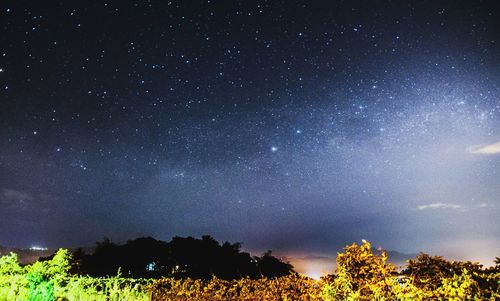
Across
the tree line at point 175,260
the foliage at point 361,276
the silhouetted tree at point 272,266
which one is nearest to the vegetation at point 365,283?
the foliage at point 361,276

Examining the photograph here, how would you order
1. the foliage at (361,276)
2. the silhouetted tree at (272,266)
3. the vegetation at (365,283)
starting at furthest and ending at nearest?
the silhouetted tree at (272,266)
the foliage at (361,276)
the vegetation at (365,283)

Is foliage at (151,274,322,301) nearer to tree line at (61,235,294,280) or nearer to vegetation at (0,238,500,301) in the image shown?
vegetation at (0,238,500,301)

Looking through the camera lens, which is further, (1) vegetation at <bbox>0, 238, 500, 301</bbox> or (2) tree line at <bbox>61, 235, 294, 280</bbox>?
(2) tree line at <bbox>61, 235, 294, 280</bbox>

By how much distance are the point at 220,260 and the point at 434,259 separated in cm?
1492

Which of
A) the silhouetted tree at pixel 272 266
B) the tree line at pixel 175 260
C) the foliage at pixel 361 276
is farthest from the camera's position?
the silhouetted tree at pixel 272 266

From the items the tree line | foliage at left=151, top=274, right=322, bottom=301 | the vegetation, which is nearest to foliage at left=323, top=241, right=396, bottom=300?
the vegetation

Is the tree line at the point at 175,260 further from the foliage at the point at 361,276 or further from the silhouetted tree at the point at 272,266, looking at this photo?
the foliage at the point at 361,276

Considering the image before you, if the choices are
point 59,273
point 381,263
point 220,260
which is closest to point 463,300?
point 381,263

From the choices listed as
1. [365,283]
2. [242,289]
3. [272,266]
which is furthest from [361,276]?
[272,266]

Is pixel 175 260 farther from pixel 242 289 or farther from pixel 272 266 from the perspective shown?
pixel 242 289

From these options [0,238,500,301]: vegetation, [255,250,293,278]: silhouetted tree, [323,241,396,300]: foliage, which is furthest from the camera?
[255,250,293,278]: silhouetted tree

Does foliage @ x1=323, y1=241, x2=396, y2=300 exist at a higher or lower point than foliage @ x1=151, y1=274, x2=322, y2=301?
higher

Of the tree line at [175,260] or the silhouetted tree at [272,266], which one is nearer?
the tree line at [175,260]

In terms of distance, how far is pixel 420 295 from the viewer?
4148 millimetres
